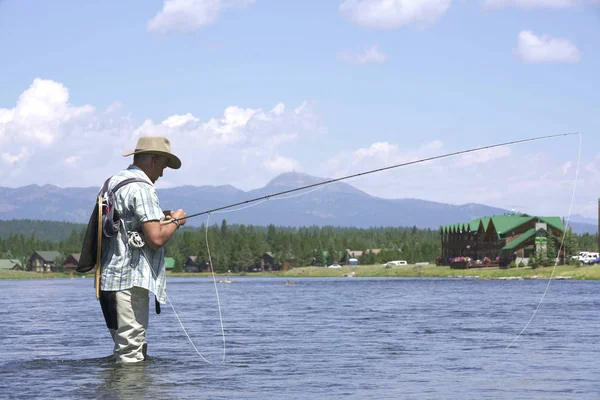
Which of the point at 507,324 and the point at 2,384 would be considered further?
the point at 507,324

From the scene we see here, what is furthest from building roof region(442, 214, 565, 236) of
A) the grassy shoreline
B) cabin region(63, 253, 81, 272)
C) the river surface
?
the river surface

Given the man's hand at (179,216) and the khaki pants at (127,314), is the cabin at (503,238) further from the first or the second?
the man's hand at (179,216)

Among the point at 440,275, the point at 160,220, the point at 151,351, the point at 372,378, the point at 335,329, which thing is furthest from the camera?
the point at 440,275

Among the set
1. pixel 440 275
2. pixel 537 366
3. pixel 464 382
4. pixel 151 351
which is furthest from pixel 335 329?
pixel 440 275

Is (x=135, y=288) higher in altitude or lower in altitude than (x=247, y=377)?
higher

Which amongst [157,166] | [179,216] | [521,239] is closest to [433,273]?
[521,239]

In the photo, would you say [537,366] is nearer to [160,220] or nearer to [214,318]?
[160,220]

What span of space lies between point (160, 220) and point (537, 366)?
5104 millimetres

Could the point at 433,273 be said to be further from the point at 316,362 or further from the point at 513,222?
the point at 316,362

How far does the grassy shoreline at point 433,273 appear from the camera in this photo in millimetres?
88000

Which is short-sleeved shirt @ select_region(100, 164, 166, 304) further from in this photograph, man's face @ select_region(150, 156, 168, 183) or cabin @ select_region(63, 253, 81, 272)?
cabin @ select_region(63, 253, 81, 272)

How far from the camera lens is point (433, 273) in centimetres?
13300

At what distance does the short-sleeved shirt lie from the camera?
939 cm

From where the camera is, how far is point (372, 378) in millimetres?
10188
